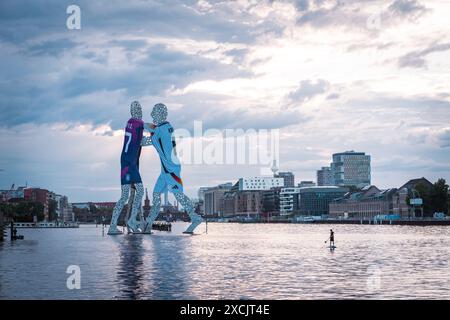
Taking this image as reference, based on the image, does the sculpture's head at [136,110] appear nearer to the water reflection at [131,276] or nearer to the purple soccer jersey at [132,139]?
the purple soccer jersey at [132,139]

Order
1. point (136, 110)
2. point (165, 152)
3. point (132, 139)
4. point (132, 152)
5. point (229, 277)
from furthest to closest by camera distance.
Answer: point (136, 110) < point (132, 152) < point (132, 139) < point (165, 152) < point (229, 277)

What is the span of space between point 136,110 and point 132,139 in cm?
446

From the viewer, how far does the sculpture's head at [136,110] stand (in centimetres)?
10800

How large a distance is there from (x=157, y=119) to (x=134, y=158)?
22.9 feet

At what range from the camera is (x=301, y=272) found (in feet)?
148

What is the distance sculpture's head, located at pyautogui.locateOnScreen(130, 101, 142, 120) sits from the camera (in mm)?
108000

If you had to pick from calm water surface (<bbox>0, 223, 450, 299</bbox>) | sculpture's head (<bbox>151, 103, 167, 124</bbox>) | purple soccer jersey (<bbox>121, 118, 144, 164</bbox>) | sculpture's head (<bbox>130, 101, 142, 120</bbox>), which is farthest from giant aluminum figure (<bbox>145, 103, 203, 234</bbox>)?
calm water surface (<bbox>0, 223, 450, 299</bbox>)

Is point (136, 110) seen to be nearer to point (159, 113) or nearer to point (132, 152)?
point (159, 113)

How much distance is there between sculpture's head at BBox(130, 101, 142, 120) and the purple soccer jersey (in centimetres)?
79

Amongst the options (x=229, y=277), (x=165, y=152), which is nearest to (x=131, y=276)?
(x=229, y=277)

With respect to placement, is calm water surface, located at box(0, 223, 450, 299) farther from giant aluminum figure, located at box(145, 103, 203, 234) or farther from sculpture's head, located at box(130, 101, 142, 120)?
sculpture's head, located at box(130, 101, 142, 120)

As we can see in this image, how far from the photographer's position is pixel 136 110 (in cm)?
10819

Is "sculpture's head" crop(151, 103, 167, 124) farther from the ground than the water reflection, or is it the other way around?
"sculpture's head" crop(151, 103, 167, 124)
